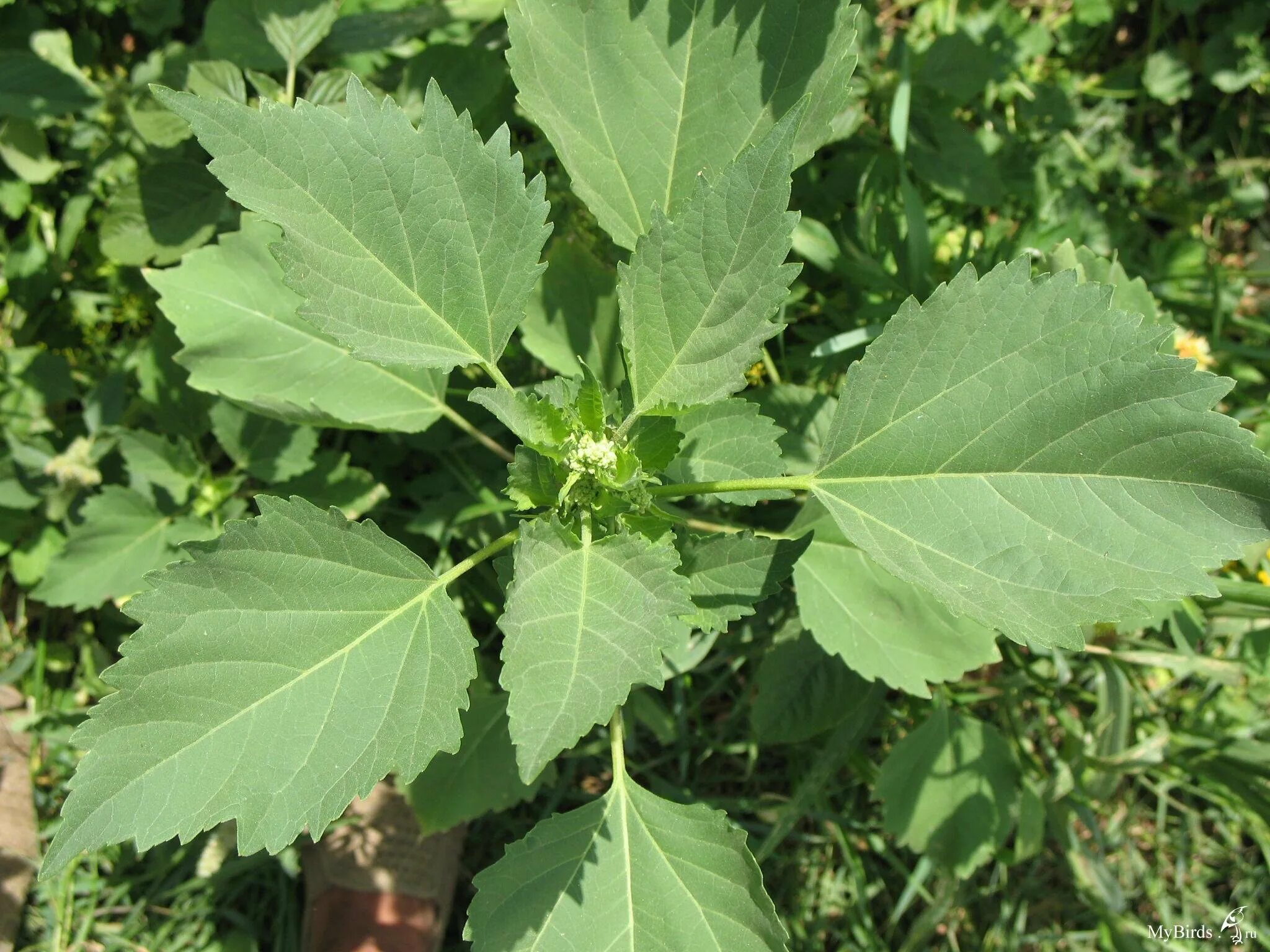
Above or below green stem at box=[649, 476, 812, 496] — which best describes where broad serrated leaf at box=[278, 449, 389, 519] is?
below

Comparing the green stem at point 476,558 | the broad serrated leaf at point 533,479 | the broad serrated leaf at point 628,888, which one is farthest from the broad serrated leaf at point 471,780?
the broad serrated leaf at point 533,479

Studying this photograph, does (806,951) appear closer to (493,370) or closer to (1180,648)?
(1180,648)

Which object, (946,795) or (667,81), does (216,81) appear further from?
(946,795)

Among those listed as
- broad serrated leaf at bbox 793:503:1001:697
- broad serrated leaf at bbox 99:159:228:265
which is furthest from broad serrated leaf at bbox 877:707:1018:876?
broad serrated leaf at bbox 99:159:228:265

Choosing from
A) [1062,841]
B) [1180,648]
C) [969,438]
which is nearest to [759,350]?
[969,438]

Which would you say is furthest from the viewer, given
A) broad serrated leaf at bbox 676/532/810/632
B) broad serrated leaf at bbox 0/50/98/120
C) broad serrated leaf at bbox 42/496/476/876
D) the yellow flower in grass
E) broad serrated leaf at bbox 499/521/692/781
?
the yellow flower in grass

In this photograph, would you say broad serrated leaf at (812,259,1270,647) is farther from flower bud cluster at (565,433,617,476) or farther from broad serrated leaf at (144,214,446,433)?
broad serrated leaf at (144,214,446,433)

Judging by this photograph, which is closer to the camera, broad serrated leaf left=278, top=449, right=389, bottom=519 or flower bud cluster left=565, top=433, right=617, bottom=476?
flower bud cluster left=565, top=433, right=617, bottom=476
